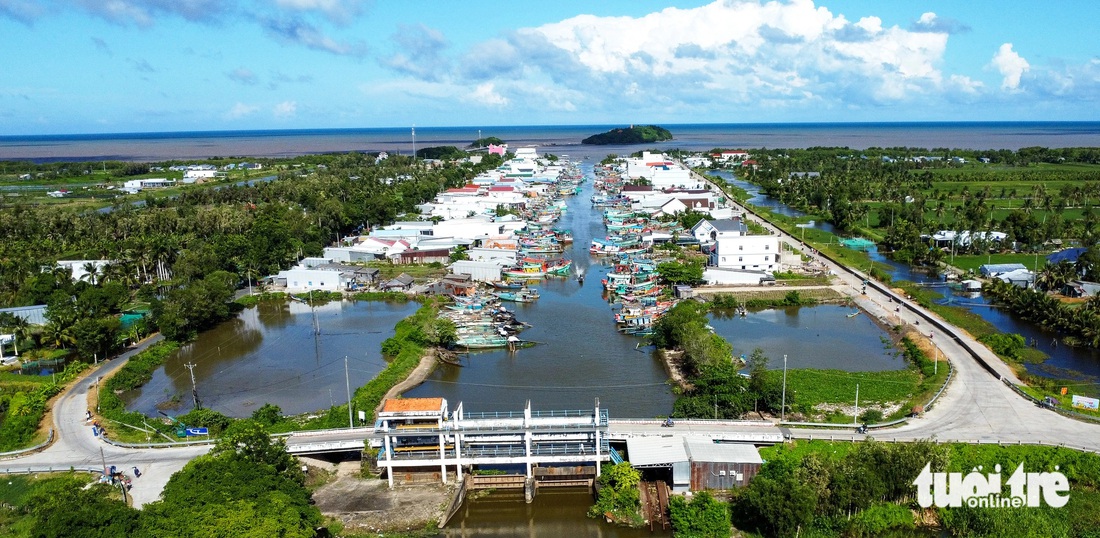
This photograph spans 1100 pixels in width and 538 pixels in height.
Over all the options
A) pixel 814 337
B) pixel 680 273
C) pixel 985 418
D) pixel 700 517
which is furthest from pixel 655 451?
pixel 680 273

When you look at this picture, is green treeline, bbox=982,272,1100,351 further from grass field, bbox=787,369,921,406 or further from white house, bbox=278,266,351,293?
white house, bbox=278,266,351,293

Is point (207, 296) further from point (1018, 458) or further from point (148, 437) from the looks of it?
point (1018, 458)

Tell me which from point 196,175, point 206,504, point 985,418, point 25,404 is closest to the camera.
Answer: point 206,504

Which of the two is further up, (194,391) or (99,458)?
(99,458)

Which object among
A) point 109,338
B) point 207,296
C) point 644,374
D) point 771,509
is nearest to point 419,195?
point 207,296

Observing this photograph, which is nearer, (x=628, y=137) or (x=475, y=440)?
(x=475, y=440)

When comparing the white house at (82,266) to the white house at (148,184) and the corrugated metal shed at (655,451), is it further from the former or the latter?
the white house at (148,184)

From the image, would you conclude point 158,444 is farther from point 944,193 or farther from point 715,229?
point 944,193
